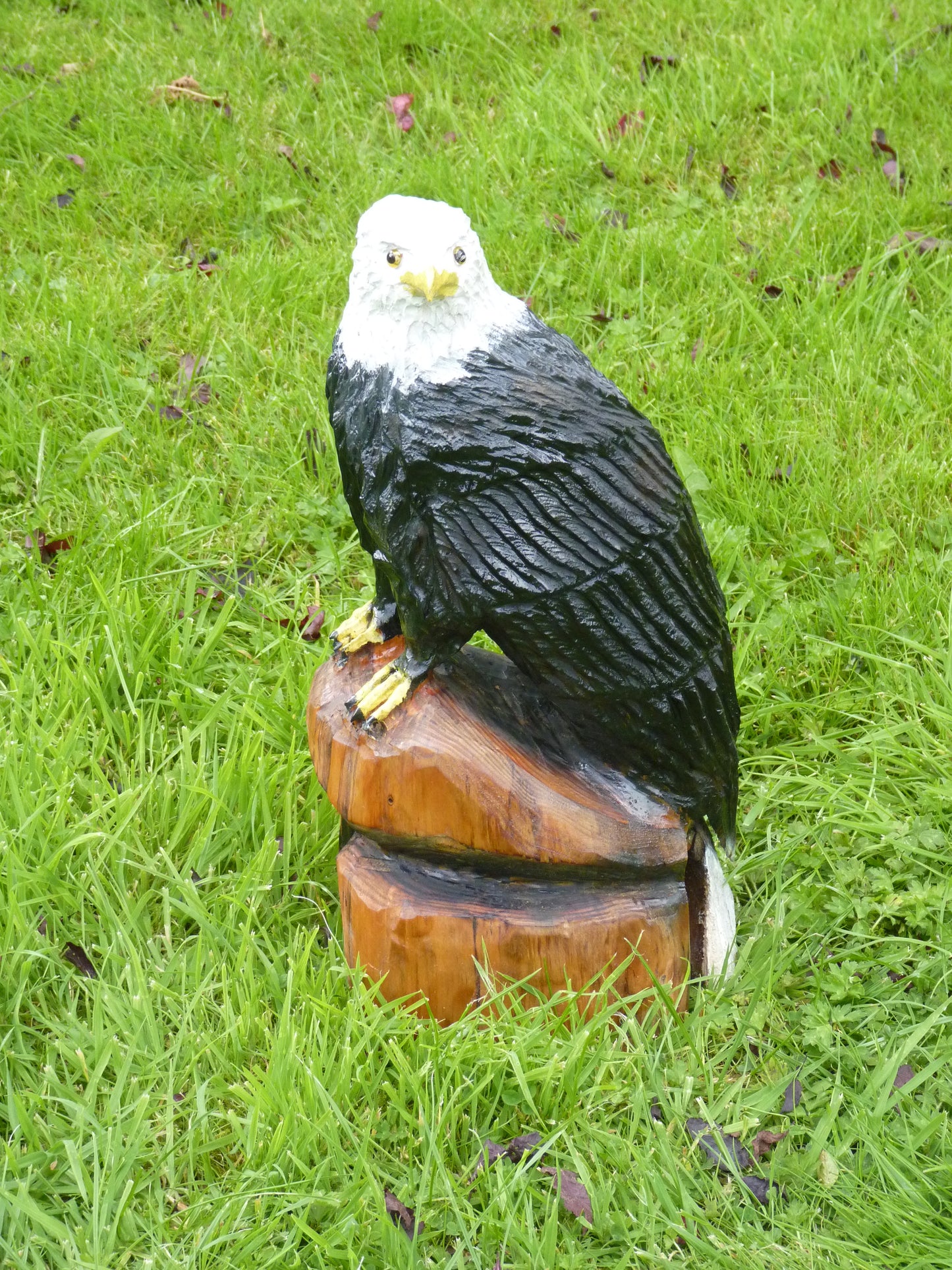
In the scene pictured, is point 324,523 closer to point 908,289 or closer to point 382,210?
point 382,210

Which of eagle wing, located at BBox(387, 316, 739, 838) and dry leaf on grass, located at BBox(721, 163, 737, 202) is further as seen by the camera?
dry leaf on grass, located at BBox(721, 163, 737, 202)

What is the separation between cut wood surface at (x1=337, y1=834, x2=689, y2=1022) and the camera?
100.0 inches

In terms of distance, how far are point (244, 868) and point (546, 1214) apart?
3.58ft

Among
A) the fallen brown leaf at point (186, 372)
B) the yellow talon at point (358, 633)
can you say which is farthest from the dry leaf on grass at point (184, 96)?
the yellow talon at point (358, 633)

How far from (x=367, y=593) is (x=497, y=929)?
1.54 meters

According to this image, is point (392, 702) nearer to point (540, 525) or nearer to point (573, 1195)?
point (540, 525)

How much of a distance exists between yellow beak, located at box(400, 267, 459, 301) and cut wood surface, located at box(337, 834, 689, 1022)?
1.16m

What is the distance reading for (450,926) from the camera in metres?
2.54

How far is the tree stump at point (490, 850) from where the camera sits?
247cm

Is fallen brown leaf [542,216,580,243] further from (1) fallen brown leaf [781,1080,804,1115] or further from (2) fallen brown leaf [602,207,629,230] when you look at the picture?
(1) fallen brown leaf [781,1080,804,1115]

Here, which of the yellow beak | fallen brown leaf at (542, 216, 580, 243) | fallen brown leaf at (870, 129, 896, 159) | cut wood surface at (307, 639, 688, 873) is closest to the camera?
the yellow beak

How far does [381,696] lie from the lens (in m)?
2.51

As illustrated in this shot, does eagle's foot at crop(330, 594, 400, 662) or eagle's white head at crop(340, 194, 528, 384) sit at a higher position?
eagle's white head at crop(340, 194, 528, 384)

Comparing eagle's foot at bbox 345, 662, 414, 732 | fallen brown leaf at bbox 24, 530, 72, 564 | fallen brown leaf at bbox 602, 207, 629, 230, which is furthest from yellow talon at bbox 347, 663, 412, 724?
fallen brown leaf at bbox 602, 207, 629, 230
